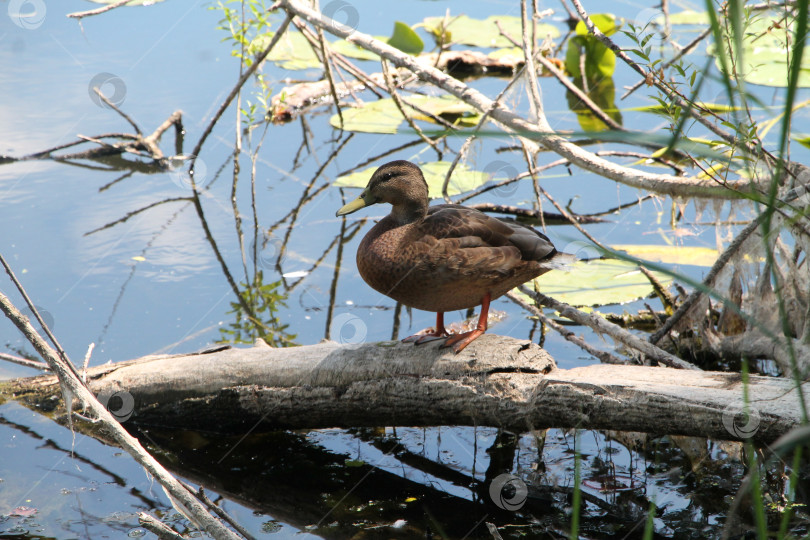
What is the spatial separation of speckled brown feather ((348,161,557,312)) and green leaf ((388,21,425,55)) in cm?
375

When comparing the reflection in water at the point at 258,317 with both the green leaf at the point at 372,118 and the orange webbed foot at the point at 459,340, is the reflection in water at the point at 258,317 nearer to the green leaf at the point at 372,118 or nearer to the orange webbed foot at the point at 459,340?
the orange webbed foot at the point at 459,340

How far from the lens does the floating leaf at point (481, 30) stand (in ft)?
25.8

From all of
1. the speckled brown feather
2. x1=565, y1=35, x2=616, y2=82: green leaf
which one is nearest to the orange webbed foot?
the speckled brown feather

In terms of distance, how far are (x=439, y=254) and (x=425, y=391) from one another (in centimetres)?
53


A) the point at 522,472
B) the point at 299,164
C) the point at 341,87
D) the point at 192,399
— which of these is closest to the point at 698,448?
the point at 522,472

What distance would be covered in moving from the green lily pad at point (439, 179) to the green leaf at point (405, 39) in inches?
63.3

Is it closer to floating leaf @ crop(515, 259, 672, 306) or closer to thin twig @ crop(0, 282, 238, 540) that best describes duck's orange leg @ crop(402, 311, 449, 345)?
floating leaf @ crop(515, 259, 672, 306)

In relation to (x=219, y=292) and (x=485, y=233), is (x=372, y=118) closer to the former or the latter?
(x=219, y=292)

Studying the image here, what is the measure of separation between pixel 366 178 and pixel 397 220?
2120 millimetres

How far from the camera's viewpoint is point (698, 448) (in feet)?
9.75

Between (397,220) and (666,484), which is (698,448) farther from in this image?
(397,220)

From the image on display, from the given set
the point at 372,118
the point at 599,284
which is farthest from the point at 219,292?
the point at 372,118

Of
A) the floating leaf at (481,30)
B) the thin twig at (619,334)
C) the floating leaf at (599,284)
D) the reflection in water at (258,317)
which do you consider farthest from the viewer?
the floating leaf at (481,30)

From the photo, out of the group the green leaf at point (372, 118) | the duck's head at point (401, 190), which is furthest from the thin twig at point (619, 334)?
the green leaf at point (372, 118)
